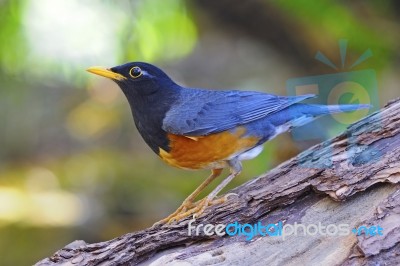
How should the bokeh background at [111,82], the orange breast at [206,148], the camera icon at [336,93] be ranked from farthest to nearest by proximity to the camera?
the bokeh background at [111,82], the orange breast at [206,148], the camera icon at [336,93]

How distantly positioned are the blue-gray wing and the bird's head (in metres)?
0.13

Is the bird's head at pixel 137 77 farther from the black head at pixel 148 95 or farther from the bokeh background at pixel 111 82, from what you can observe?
the bokeh background at pixel 111 82

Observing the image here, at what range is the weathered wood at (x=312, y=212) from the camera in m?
2.60

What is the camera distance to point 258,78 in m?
5.27

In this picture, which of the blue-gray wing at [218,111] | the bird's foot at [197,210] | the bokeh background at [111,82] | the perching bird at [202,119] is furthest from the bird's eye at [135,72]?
the bokeh background at [111,82]

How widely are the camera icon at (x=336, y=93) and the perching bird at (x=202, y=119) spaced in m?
0.06

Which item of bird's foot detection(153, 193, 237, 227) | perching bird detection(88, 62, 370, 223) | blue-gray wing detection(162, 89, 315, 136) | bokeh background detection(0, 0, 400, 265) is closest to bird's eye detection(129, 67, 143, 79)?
perching bird detection(88, 62, 370, 223)

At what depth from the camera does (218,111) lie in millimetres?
3016

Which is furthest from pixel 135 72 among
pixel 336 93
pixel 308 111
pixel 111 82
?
pixel 111 82

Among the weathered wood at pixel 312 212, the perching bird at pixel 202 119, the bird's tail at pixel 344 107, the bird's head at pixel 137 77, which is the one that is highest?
the bird's head at pixel 137 77

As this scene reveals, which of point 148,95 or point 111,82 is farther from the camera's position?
point 111,82

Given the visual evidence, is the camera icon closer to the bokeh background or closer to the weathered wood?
the weathered wood

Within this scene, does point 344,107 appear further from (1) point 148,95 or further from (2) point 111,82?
(2) point 111,82

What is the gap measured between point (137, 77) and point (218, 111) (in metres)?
0.40
